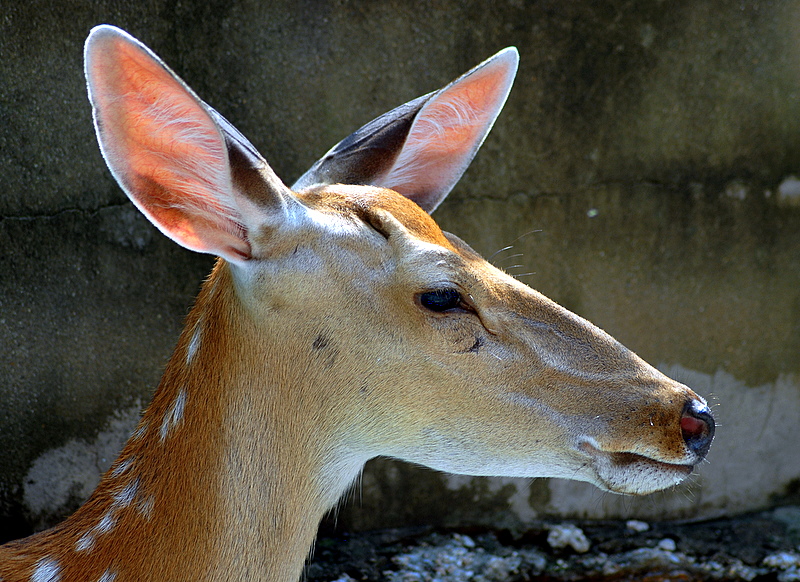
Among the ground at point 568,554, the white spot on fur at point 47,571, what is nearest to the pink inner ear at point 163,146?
the white spot on fur at point 47,571

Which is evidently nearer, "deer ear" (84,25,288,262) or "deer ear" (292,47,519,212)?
"deer ear" (84,25,288,262)

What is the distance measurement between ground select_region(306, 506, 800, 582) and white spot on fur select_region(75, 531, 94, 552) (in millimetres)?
1669

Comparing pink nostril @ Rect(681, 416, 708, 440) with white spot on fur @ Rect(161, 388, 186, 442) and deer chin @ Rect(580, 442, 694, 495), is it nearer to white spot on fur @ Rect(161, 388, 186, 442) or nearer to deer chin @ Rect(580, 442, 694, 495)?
deer chin @ Rect(580, 442, 694, 495)

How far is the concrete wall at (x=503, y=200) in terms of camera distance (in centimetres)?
338

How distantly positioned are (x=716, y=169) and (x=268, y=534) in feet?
9.37

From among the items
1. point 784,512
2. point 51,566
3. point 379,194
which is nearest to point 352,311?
point 379,194

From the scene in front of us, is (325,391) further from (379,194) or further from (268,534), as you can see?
(379,194)

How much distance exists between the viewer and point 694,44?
12.8 feet

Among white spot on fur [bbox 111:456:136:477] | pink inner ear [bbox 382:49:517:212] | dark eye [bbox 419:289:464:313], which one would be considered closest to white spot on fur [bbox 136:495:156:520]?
white spot on fur [bbox 111:456:136:477]

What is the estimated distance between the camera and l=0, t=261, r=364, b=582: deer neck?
6.93ft

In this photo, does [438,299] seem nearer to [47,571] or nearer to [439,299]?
[439,299]

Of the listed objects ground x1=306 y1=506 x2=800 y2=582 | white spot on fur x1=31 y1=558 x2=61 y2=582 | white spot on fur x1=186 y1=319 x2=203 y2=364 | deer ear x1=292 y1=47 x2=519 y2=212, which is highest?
deer ear x1=292 y1=47 x2=519 y2=212

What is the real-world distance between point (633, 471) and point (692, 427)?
0.17 meters

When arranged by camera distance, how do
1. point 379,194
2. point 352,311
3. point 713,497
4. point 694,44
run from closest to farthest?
point 352,311 < point 379,194 < point 694,44 < point 713,497
